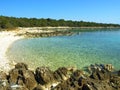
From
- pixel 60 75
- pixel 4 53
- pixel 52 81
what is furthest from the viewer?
pixel 4 53

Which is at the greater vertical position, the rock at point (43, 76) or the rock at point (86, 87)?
the rock at point (86, 87)

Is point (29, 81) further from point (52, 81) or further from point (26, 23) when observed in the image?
point (26, 23)

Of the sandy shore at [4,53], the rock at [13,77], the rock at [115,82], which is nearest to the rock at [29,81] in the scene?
the rock at [13,77]

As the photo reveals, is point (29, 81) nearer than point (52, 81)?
Yes

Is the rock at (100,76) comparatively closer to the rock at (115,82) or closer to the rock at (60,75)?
the rock at (115,82)

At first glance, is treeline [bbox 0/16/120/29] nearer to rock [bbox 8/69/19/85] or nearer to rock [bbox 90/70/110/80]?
rock [bbox 8/69/19/85]

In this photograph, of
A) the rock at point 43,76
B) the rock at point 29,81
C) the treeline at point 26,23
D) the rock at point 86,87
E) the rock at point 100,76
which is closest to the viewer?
the rock at point 86,87

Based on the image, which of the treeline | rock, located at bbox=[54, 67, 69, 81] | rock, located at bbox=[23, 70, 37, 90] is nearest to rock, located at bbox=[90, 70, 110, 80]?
rock, located at bbox=[54, 67, 69, 81]

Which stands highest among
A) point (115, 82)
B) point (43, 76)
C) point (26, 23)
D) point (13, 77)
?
point (13, 77)

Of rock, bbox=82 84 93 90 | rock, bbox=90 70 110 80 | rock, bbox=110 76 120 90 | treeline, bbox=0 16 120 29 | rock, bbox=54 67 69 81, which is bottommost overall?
treeline, bbox=0 16 120 29

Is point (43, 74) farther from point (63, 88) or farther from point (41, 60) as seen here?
point (41, 60)

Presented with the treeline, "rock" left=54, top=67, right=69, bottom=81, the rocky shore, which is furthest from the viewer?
the treeline

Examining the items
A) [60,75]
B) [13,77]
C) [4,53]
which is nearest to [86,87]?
[13,77]

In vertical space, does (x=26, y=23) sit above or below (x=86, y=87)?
below
